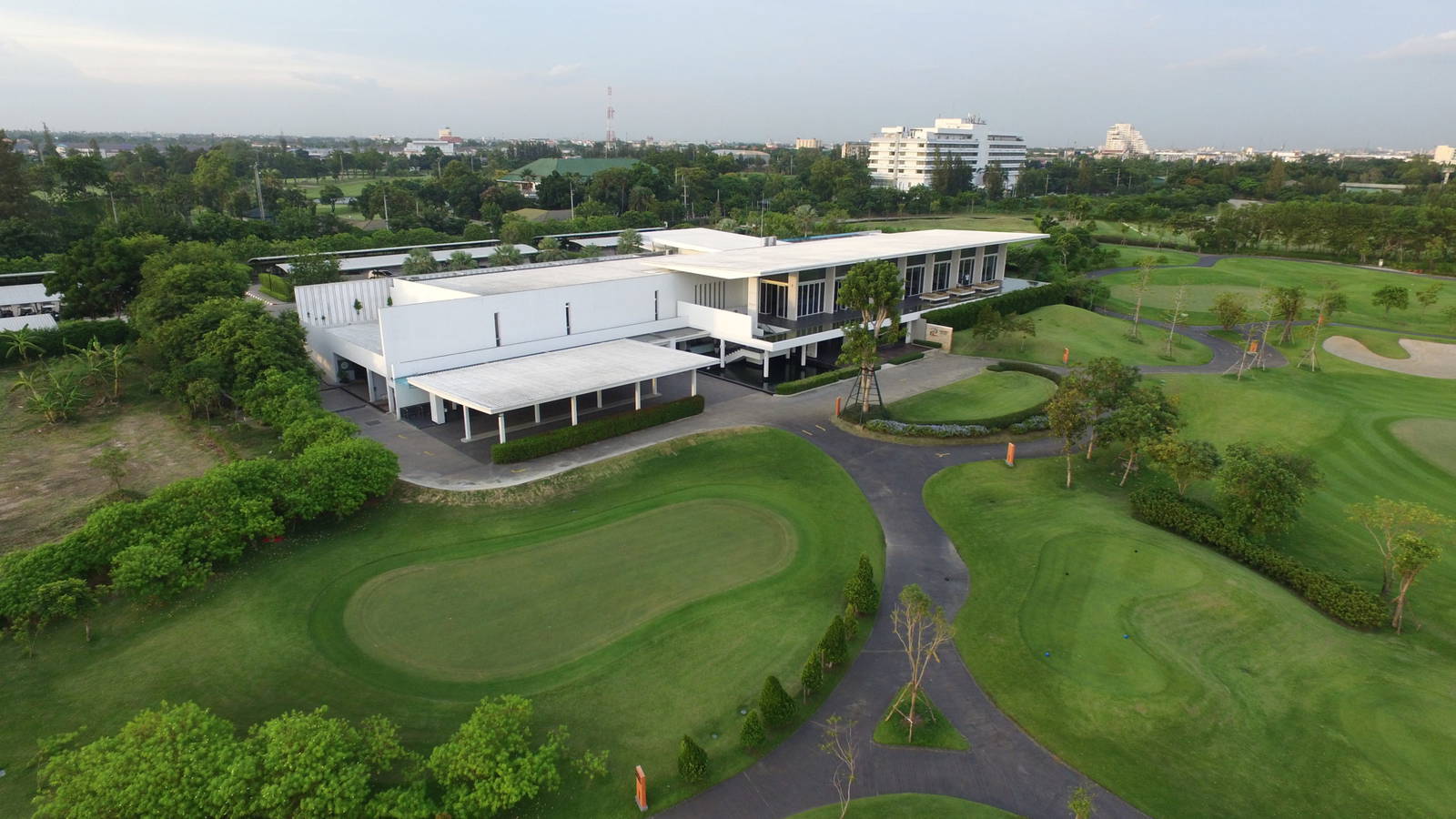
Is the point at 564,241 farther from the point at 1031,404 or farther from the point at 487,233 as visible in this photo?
the point at 1031,404

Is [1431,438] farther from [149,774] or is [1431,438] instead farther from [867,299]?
[149,774]

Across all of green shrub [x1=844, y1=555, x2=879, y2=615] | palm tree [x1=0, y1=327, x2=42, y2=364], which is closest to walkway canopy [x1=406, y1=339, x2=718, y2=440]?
green shrub [x1=844, y1=555, x2=879, y2=615]

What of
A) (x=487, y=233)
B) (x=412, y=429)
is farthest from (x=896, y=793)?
(x=487, y=233)

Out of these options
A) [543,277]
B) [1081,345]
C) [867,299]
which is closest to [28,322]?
[543,277]

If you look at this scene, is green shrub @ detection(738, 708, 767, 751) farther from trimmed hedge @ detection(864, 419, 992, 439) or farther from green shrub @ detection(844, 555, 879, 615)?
trimmed hedge @ detection(864, 419, 992, 439)

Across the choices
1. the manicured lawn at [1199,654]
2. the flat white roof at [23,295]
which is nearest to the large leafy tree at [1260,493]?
the manicured lawn at [1199,654]

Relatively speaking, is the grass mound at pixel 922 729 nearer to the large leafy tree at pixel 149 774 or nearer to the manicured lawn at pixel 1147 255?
the large leafy tree at pixel 149 774
